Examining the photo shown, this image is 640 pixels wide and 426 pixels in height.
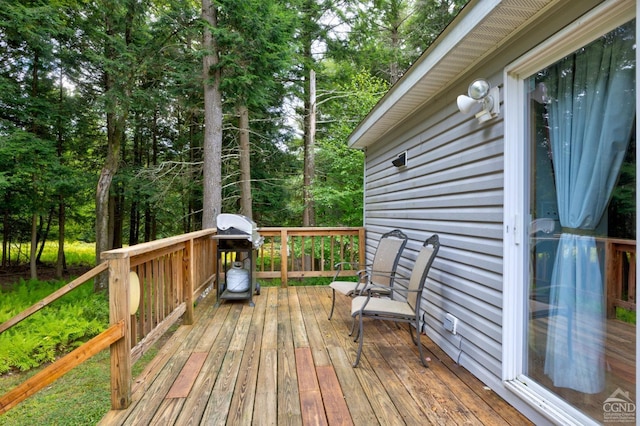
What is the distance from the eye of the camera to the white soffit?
1.85 meters

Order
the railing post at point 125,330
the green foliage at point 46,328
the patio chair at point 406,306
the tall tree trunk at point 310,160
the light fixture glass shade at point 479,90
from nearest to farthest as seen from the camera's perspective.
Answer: the railing post at point 125,330 < the light fixture glass shade at point 479,90 < the patio chair at point 406,306 < the green foliage at point 46,328 < the tall tree trunk at point 310,160

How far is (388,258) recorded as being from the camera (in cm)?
372

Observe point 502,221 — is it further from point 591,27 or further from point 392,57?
point 392,57

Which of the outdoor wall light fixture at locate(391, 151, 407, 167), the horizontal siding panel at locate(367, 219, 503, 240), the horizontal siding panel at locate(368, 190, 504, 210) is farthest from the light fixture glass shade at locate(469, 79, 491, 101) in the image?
the outdoor wall light fixture at locate(391, 151, 407, 167)

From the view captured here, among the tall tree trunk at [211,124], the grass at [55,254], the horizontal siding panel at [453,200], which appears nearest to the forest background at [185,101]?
the tall tree trunk at [211,124]

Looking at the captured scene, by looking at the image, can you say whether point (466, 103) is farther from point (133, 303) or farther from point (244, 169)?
point (244, 169)

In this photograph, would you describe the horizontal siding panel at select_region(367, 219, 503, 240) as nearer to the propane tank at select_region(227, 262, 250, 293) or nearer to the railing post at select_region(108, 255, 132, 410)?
the propane tank at select_region(227, 262, 250, 293)

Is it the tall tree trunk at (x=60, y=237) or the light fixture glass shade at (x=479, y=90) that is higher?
the light fixture glass shade at (x=479, y=90)

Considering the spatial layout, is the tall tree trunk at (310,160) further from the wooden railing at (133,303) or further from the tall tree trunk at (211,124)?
the wooden railing at (133,303)

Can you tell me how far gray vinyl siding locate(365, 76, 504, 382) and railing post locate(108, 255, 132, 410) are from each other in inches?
94.3

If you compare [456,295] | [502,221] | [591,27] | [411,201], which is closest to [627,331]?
[502,221]

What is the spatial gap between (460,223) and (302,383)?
1.74 m

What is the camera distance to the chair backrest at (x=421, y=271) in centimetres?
266

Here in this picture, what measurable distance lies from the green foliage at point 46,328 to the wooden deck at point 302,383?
2.22 m
